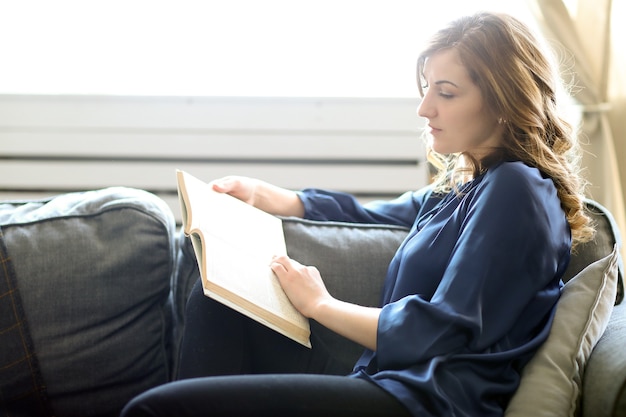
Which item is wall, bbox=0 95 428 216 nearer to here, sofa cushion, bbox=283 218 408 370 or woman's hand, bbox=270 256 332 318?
sofa cushion, bbox=283 218 408 370

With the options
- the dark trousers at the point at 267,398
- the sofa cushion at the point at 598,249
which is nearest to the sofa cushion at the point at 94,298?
the dark trousers at the point at 267,398

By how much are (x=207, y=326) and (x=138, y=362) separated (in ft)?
0.75

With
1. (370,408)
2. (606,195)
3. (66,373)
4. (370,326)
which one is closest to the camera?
(370,408)

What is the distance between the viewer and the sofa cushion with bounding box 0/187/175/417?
1.42m

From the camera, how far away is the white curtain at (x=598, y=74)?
2.24 meters

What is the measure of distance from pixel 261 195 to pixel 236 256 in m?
0.33

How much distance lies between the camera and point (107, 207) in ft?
4.89

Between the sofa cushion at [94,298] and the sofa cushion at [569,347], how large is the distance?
0.72 metres

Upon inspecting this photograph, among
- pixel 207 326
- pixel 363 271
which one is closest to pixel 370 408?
pixel 207 326

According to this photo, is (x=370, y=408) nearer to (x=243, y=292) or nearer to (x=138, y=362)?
(x=243, y=292)

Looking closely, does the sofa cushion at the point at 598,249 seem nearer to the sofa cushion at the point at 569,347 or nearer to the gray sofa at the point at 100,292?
the gray sofa at the point at 100,292

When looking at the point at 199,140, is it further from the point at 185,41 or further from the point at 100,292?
the point at 100,292

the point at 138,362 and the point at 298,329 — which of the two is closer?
the point at 298,329

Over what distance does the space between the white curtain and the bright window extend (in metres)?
0.35
